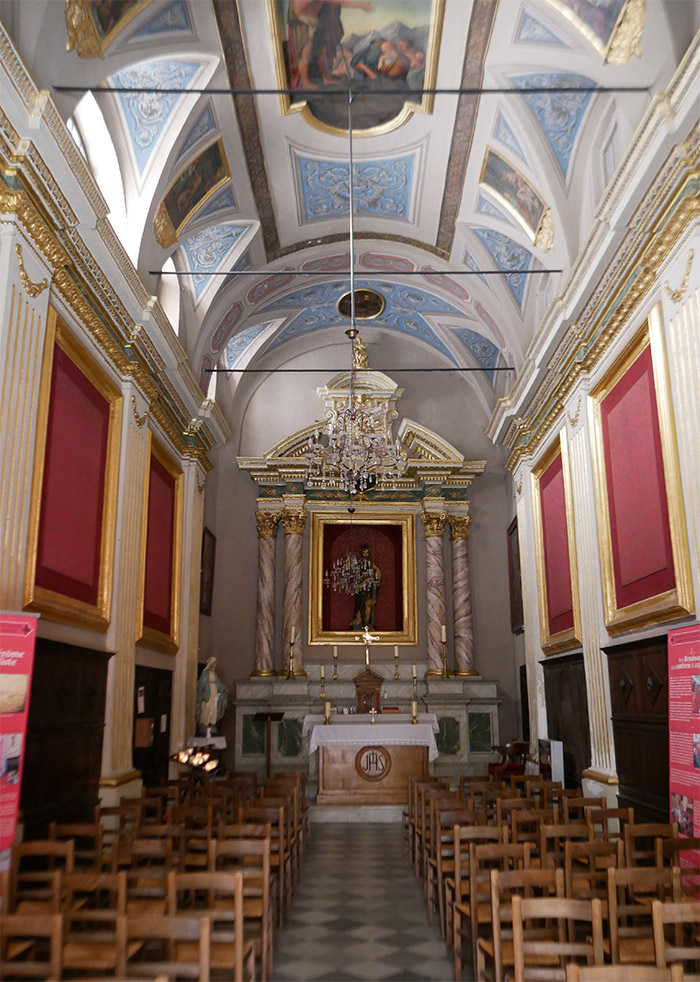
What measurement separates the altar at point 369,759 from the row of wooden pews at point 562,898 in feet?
13.3

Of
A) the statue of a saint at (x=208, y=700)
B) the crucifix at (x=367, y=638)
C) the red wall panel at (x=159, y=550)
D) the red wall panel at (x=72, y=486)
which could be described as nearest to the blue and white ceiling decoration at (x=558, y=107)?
the red wall panel at (x=72, y=486)

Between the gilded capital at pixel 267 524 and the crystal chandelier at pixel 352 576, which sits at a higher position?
the gilded capital at pixel 267 524

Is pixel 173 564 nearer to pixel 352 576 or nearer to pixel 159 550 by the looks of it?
pixel 159 550

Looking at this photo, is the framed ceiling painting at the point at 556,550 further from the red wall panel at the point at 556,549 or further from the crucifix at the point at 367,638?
the crucifix at the point at 367,638

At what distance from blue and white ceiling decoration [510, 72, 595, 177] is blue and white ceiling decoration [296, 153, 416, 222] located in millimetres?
2130

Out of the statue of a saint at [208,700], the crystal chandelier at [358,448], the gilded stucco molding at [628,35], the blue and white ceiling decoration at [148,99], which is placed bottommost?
the statue of a saint at [208,700]

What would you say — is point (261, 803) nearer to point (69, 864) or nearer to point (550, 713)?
point (69, 864)

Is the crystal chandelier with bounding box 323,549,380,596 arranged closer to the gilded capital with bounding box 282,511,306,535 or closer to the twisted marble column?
the gilded capital with bounding box 282,511,306,535

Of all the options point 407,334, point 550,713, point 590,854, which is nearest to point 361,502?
point 407,334

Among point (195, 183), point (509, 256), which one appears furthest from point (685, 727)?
point (195, 183)

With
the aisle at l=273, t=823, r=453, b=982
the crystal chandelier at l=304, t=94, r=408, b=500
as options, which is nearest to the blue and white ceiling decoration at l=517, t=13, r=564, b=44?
the crystal chandelier at l=304, t=94, r=408, b=500

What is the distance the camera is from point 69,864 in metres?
4.70

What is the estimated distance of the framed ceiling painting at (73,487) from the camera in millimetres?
6957

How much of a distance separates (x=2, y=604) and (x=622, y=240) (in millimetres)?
6361
